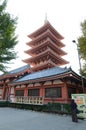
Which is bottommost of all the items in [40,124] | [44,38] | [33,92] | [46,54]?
[40,124]

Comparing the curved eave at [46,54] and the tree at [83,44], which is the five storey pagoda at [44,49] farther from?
the tree at [83,44]

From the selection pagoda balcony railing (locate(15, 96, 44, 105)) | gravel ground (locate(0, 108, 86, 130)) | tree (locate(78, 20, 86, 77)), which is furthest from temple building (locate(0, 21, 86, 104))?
gravel ground (locate(0, 108, 86, 130))

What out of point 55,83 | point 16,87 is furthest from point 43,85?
point 16,87

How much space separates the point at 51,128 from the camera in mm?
7727

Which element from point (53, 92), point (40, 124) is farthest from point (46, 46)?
point (40, 124)

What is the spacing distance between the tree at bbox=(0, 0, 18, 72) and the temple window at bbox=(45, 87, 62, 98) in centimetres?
663

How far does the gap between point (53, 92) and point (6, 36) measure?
338 inches

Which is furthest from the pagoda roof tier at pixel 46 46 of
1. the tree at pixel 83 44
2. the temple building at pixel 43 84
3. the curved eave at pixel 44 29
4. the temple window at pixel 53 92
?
the temple window at pixel 53 92

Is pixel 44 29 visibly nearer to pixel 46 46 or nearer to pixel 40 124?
pixel 46 46

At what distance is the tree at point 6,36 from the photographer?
411 inches

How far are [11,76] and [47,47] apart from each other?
12.7 meters

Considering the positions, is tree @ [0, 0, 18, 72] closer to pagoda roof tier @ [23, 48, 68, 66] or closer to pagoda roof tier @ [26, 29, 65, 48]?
pagoda roof tier @ [23, 48, 68, 66]

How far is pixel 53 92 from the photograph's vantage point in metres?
16.6

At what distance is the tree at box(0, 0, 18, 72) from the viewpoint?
10.4 m
